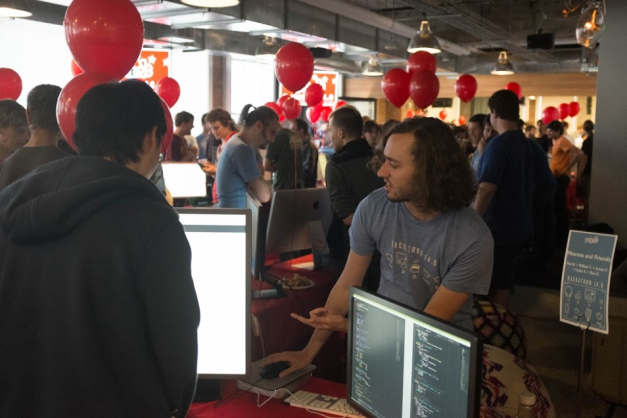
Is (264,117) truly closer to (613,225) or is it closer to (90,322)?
(613,225)

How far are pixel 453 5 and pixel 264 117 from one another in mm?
5288

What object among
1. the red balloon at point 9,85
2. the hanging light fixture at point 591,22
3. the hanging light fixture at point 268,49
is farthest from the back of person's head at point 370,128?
the red balloon at point 9,85

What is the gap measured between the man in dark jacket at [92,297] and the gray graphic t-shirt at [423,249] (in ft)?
2.70

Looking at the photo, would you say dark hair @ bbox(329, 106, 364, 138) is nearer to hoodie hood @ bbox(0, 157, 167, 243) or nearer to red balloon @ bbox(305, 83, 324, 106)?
hoodie hood @ bbox(0, 157, 167, 243)

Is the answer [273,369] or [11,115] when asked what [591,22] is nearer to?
[273,369]

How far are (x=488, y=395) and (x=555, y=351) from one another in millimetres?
3004

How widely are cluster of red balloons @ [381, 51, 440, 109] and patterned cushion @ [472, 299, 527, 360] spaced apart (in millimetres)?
4501

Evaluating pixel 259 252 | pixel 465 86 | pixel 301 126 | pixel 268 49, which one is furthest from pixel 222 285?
pixel 465 86

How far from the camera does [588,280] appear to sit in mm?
2670

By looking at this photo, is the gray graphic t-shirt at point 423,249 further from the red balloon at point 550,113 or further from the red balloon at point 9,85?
the red balloon at point 550,113

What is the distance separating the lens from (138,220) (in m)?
1.19

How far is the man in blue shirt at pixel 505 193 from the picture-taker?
406 centimetres

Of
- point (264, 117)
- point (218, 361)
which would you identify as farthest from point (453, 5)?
point (218, 361)

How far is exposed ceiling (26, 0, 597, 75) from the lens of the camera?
308 inches
